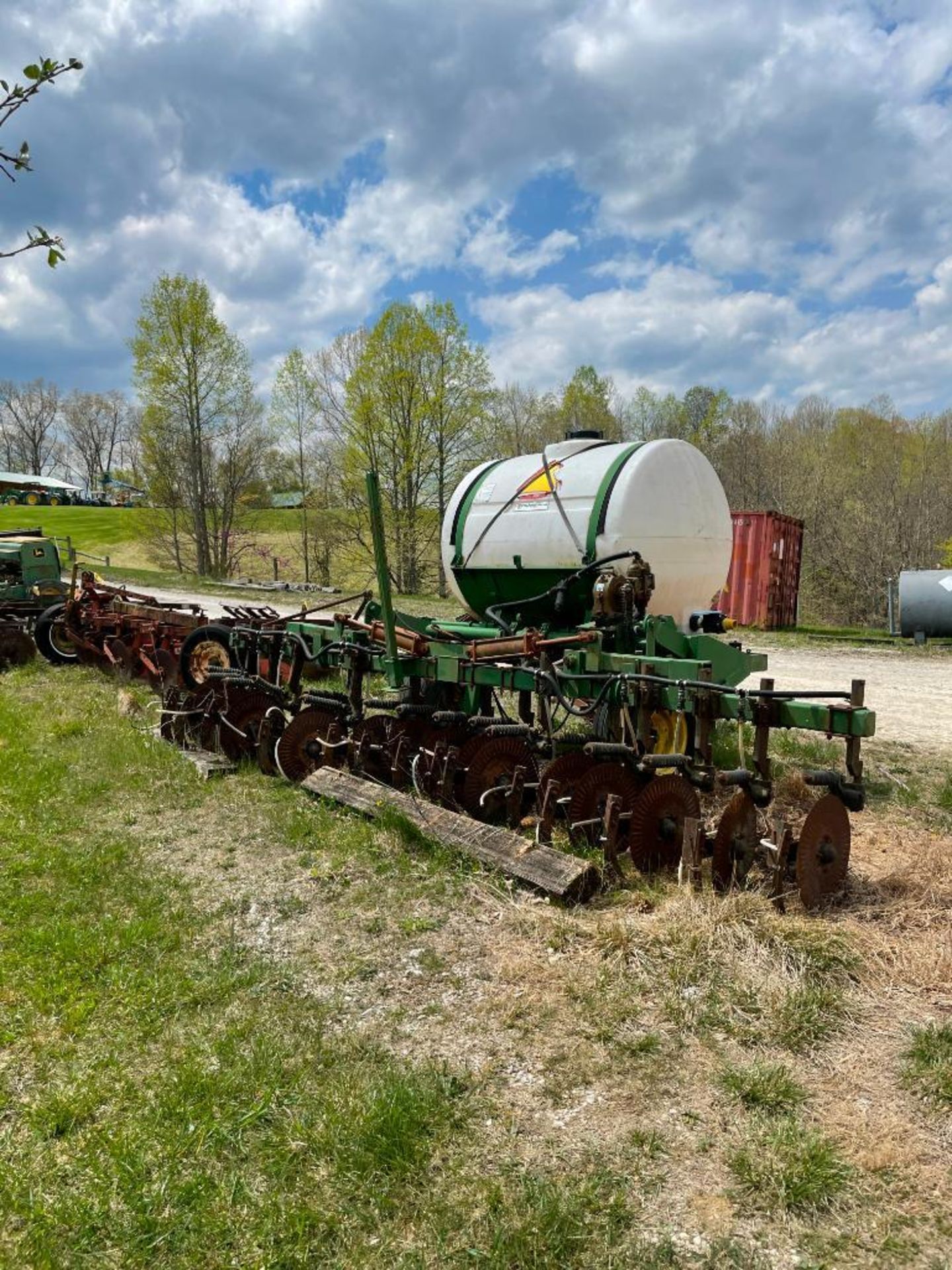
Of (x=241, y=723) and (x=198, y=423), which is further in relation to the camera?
(x=198, y=423)

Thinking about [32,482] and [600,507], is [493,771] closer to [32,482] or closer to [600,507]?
[600,507]

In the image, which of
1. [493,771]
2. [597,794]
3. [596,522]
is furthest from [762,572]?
[597,794]

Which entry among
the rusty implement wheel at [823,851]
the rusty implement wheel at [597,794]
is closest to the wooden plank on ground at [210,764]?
the rusty implement wheel at [597,794]

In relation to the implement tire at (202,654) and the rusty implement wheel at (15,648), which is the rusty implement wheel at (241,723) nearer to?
the implement tire at (202,654)

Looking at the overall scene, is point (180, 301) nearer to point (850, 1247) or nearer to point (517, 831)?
point (517, 831)

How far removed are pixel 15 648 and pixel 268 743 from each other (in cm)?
642

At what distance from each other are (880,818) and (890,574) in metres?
16.9

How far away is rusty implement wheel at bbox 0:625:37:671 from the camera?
11.4 metres

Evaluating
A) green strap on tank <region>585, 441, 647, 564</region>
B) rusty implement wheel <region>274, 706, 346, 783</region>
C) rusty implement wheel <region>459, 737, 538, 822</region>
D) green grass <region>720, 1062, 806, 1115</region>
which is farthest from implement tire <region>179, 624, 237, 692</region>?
green grass <region>720, 1062, 806, 1115</region>

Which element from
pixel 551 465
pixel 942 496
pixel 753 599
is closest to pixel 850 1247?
pixel 551 465

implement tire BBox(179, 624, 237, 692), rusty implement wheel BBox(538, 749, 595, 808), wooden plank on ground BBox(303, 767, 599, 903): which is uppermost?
implement tire BBox(179, 624, 237, 692)

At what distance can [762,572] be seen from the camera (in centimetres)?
1769

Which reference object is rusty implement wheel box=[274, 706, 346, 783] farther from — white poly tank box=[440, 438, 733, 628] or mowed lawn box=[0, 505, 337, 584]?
mowed lawn box=[0, 505, 337, 584]

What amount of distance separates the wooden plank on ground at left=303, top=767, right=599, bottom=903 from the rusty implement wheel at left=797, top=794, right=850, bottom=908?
985 mm
